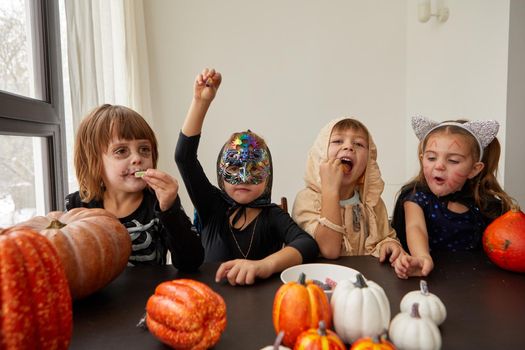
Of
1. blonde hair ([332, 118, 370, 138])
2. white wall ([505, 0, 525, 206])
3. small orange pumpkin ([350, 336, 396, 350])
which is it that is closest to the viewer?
small orange pumpkin ([350, 336, 396, 350])

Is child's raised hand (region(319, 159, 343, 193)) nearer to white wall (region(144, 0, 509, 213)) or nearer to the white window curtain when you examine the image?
the white window curtain

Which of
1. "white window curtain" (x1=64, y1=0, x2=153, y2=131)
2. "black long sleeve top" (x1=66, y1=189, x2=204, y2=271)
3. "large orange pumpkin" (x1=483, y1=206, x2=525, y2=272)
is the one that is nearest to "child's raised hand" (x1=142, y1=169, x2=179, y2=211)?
"black long sleeve top" (x1=66, y1=189, x2=204, y2=271)

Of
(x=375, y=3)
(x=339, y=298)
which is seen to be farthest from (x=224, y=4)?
(x=339, y=298)

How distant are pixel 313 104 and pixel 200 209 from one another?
77.8 inches

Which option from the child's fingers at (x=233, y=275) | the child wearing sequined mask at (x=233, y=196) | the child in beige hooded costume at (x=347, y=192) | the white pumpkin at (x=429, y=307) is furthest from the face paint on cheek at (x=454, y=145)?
the child's fingers at (x=233, y=275)

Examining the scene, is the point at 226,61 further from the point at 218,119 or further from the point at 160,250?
the point at 160,250

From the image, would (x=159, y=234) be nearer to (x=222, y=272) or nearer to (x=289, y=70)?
(x=222, y=272)

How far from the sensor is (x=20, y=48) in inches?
63.4

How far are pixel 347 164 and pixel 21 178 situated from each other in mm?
1493

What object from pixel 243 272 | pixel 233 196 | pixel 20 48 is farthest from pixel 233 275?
pixel 20 48

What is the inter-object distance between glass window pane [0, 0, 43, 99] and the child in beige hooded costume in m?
1.36

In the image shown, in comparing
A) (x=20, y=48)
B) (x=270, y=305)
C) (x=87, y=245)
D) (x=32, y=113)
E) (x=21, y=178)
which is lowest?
(x=270, y=305)

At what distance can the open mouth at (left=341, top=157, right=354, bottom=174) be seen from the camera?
142 cm

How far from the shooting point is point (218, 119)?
3047mm
